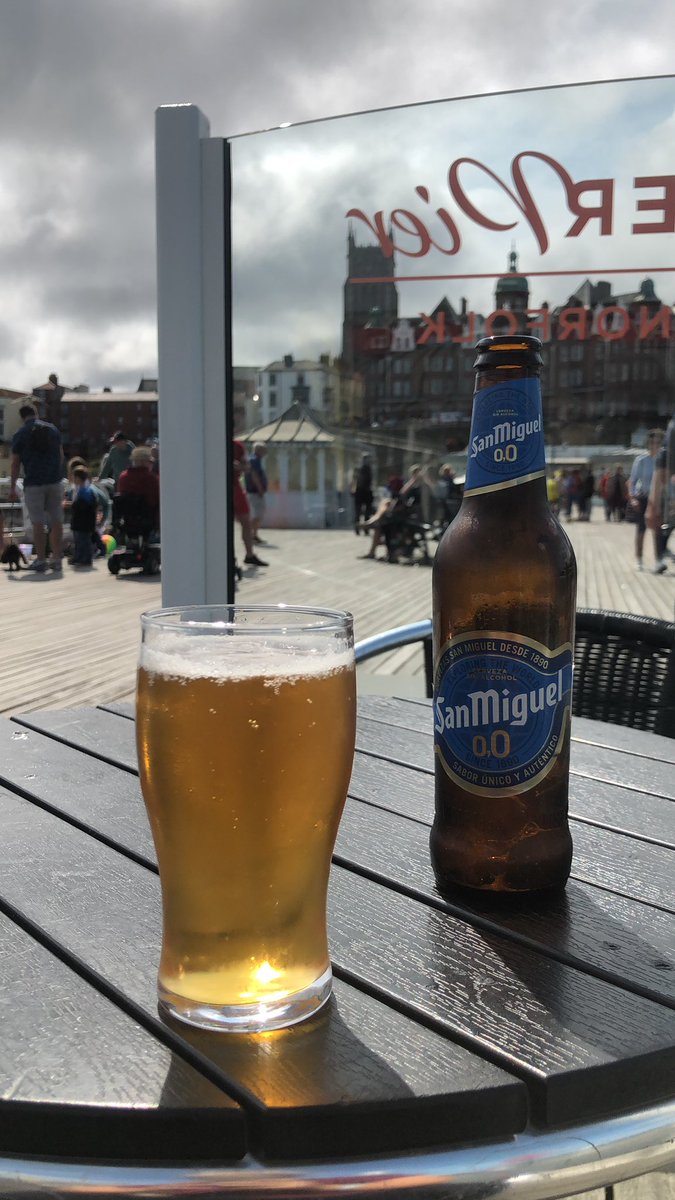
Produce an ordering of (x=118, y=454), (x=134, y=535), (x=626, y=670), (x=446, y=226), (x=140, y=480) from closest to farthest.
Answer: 1. (x=626, y=670)
2. (x=446, y=226)
3. (x=134, y=535)
4. (x=140, y=480)
5. (x=118, y=454)

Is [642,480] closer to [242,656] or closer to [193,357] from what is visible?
Result: [193,357]

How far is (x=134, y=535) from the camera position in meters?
10.5

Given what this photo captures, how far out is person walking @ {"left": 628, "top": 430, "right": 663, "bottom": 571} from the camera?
3.42 meters

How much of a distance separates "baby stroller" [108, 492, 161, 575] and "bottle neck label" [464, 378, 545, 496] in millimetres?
9656

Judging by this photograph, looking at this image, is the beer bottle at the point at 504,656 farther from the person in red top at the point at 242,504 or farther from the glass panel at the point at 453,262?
the person in red top at the point at 242,504

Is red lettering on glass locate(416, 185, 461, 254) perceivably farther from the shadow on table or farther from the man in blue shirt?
the man in blue shirt

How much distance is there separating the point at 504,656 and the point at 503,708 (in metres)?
0.04

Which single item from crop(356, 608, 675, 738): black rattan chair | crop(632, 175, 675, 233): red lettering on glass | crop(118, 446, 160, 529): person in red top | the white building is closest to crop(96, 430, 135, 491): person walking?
crop(118, 446, 160, 529): person in red top

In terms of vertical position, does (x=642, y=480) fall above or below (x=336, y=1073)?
above

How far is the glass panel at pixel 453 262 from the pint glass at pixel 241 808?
2.43 m

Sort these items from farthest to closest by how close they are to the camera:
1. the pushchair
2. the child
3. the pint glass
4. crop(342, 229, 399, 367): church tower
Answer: the child, crop(342, 229, 399, 367): church tower, the pushchair, the pint glass

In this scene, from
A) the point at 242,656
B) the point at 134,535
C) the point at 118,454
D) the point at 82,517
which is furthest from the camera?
the point at 118,454

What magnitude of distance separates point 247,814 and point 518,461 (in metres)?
0.35

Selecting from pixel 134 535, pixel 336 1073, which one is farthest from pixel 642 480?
pixel 134 535
